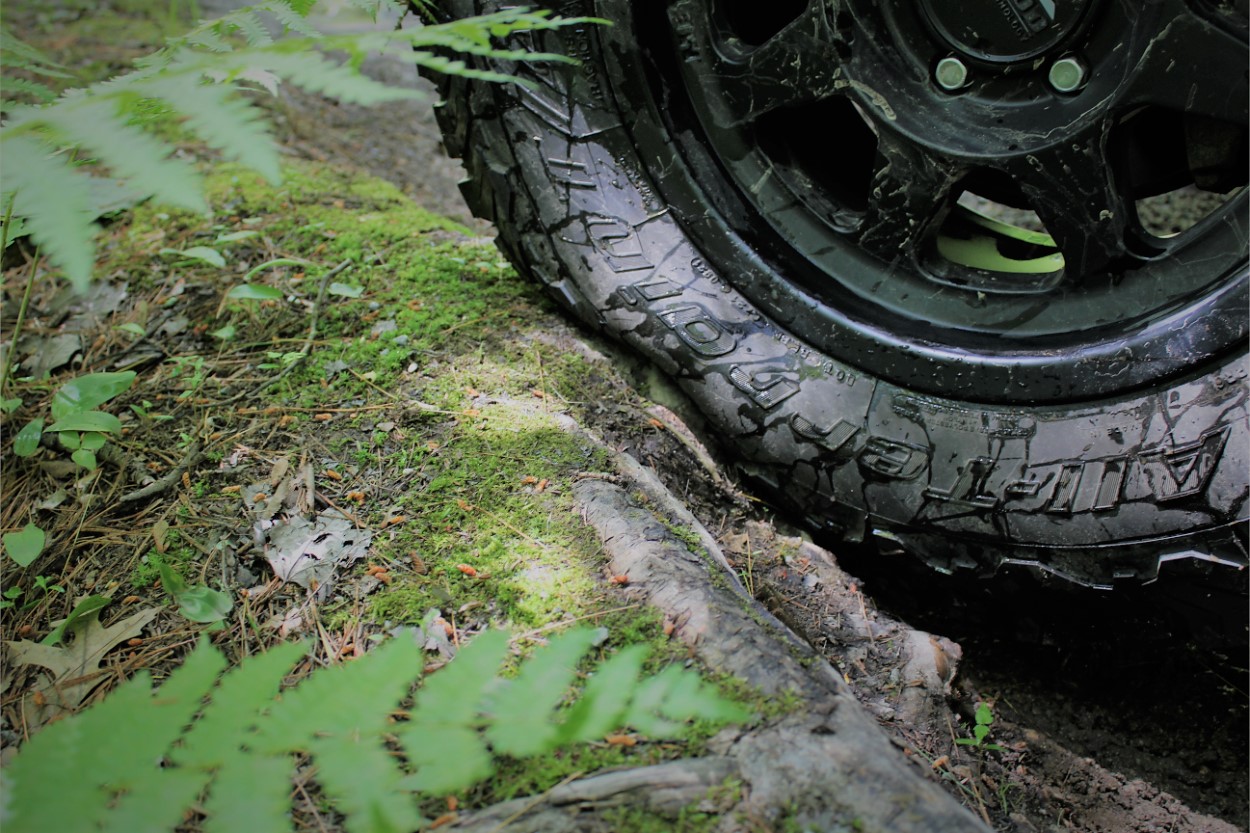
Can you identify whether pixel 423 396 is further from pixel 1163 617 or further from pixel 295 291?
pixel 1163 617

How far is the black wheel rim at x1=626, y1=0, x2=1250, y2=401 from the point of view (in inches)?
57.5

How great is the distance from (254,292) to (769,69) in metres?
1.27

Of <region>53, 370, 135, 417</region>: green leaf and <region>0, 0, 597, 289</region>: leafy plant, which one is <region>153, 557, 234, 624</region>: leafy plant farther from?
<region>0, 0, 597, 289</region>: leafy plant

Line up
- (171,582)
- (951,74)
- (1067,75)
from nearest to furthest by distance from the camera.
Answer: (171,582)
(1067,75)
(951,74)

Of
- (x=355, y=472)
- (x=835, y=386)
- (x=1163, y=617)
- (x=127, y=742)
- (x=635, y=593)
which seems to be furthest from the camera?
(x=835, y=386)

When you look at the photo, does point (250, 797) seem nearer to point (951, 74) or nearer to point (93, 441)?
point (93, 441)

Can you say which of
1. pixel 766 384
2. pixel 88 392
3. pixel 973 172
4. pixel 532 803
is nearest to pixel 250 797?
pixel 532 803

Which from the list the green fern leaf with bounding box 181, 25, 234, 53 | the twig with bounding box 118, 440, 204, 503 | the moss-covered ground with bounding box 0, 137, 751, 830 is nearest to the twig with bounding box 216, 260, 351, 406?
the moss-covered ground with bounding box 0, 137, 751, 830

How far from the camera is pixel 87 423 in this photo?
1666 millimetres

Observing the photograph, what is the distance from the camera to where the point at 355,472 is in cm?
168

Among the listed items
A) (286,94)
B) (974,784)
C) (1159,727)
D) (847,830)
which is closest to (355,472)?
(847,830)

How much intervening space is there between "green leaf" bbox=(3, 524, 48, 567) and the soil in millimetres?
1014

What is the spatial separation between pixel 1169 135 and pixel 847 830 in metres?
1.47

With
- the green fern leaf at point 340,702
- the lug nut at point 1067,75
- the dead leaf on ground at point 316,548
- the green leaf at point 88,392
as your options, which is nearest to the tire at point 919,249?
the lug nut at point 1067,75
